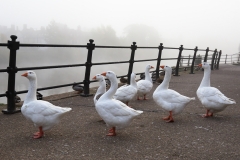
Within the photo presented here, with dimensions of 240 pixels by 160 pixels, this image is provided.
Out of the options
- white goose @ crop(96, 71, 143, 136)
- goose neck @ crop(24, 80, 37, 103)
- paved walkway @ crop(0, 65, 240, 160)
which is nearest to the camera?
paved walkway @ crop(0, 65, 240, 160)

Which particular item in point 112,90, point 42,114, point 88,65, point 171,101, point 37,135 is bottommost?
point 37,135

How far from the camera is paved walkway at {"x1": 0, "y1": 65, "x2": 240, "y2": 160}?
2805 mm

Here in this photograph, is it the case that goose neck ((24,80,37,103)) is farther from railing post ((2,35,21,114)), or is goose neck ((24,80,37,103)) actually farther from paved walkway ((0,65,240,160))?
railing post ((2,35,21,114))

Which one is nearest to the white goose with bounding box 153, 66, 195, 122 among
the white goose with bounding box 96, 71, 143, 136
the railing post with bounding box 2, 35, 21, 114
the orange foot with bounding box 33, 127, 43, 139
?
the white goose with bounding box 96, 71, 143, 136

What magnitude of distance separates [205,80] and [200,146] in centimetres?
192

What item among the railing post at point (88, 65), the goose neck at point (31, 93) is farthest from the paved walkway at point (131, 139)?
the railing post at point (88, 65)

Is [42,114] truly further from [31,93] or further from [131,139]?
[131,139]

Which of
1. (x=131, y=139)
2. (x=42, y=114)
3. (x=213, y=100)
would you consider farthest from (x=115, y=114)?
(x=213, y=100)

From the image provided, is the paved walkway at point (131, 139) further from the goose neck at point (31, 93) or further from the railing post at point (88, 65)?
the railing post at point (88, 65)

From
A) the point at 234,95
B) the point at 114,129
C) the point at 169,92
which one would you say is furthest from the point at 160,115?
the point at 234,95

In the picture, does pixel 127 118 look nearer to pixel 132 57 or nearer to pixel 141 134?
pixel 141 134

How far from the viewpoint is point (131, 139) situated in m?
3.27

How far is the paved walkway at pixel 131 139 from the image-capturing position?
2.80 meters

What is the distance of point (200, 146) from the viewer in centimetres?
306
